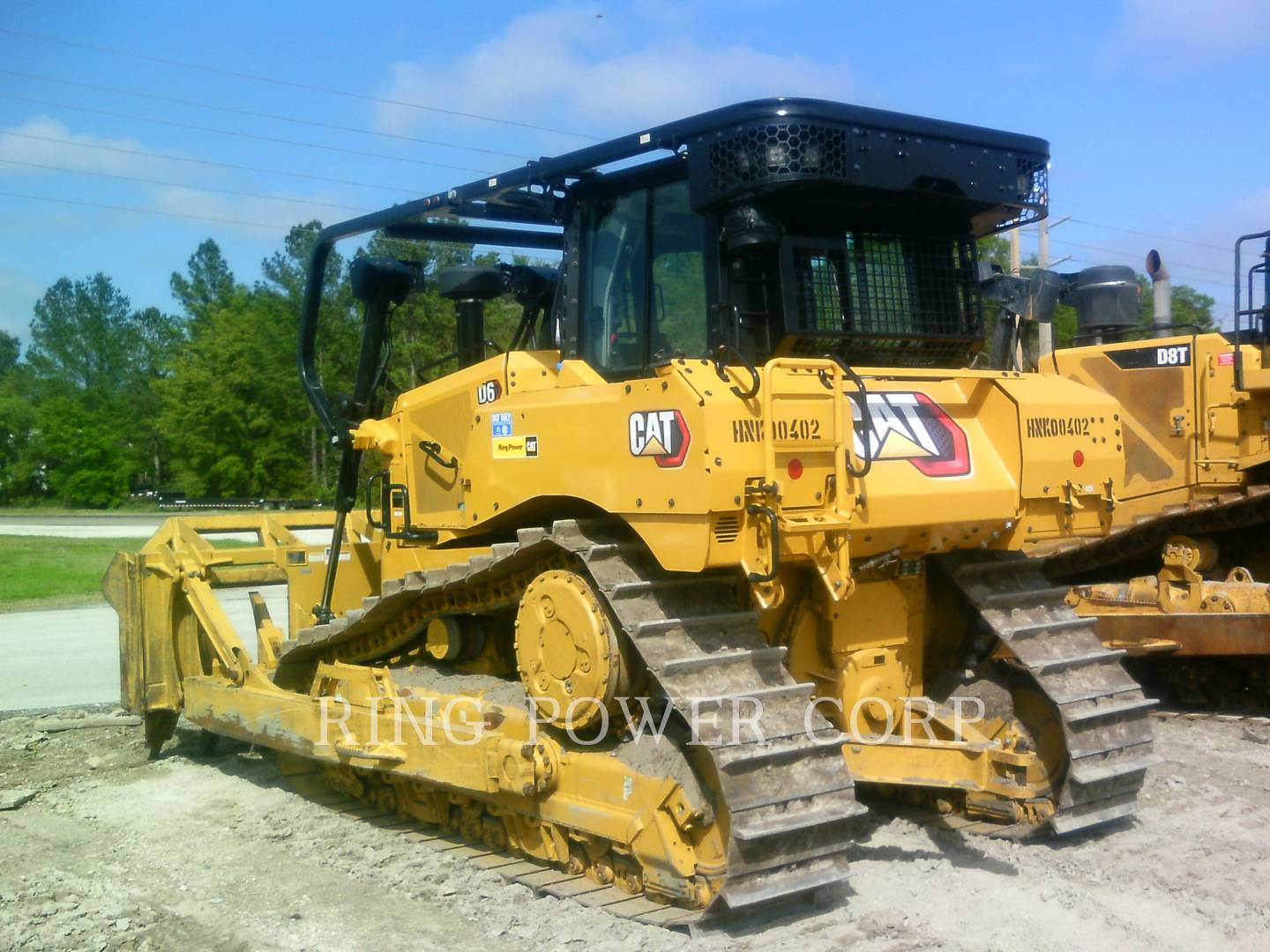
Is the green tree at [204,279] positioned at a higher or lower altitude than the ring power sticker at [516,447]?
higher

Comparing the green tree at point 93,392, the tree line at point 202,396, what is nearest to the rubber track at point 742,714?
the tree line at point 202,396

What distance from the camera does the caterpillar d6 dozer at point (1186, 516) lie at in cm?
846

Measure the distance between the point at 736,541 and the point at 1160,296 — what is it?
7.62 m

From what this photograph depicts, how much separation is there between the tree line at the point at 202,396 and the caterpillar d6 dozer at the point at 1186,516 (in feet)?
70.3

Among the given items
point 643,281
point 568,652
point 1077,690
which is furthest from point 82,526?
point 1077,690

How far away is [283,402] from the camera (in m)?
50.8

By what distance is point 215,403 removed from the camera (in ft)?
165

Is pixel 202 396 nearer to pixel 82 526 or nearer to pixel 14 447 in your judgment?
pixel 82 526

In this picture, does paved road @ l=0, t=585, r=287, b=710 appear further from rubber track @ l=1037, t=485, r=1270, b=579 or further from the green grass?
rubber track @ l=1037, t=485, r=1270, b=579

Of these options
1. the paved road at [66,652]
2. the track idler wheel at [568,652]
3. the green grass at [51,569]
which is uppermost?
the track idler wheel at [568,652]

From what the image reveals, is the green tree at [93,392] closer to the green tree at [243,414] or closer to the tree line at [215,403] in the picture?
the tree line at [215,403]

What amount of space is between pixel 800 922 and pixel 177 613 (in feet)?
15.4

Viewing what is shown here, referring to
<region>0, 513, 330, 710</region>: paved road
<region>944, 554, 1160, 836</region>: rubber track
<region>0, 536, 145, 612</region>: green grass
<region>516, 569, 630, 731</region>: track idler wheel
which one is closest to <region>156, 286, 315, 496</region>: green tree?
<region>0, 536, 145, 612</region>: green grass

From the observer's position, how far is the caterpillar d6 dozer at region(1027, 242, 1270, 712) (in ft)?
27.8
